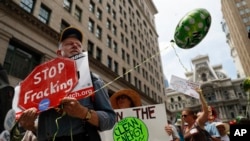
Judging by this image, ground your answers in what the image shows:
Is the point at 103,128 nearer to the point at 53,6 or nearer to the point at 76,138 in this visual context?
the point at 76,138

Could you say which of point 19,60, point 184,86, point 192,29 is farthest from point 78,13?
point 192,29

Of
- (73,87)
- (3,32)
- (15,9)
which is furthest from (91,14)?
(73,87)

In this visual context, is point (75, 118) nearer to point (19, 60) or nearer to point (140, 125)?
point (140, 125)

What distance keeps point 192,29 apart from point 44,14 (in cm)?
1347

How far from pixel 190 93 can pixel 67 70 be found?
464 centimetres

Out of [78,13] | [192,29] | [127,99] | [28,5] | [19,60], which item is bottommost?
[127,99]

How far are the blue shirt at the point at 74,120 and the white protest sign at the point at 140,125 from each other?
178 centimetres

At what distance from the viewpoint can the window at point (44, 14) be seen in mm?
15075

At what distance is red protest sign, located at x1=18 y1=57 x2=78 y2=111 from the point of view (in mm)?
1795

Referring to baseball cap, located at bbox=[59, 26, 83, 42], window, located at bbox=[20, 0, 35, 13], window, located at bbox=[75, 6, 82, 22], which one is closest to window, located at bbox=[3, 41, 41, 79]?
window, located at bbox=[20, 0, 35, 13]

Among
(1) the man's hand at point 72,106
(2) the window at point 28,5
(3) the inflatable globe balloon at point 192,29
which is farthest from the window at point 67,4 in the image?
(1) the man's hand at point 72,106

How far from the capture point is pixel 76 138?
5.82 feet

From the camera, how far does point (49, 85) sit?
75.4 inches

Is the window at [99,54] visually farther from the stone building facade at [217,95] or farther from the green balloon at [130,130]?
the stone building facade at [217,95]
